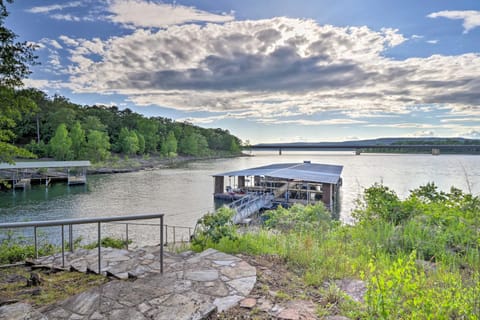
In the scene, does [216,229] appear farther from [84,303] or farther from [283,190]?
[283,190]

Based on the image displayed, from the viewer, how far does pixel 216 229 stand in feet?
12.8

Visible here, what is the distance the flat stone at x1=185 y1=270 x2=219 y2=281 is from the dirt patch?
103cm

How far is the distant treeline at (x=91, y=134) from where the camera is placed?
4244cm

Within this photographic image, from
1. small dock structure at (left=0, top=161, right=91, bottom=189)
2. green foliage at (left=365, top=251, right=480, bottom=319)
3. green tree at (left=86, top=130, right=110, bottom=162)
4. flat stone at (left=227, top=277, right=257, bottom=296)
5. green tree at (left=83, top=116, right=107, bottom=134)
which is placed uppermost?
green tree at (left=83, top=116, right=107, bottom=134)

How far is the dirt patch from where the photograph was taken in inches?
97.1

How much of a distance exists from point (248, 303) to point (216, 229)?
1.91 meters

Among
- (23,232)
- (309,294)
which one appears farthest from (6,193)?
(309,294)

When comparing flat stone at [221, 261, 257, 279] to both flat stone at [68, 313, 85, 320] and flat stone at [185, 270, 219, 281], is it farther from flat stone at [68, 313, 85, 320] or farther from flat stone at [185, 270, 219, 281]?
flat stone at [68, 313, 85, 320]

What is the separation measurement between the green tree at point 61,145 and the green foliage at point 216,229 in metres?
45.2

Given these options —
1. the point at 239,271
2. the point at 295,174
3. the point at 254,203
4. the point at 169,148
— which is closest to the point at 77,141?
the point at 169,148

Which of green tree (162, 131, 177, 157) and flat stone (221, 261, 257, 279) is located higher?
green tree (162, 131, 177, 157)

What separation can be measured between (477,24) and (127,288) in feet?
26.4

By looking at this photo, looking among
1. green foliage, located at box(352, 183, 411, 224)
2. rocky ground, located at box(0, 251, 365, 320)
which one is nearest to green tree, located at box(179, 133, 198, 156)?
green foliage, located at box(352, 183, 411, 224)

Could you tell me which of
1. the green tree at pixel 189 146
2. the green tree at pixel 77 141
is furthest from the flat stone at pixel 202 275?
the green tree at pixel 189 146
